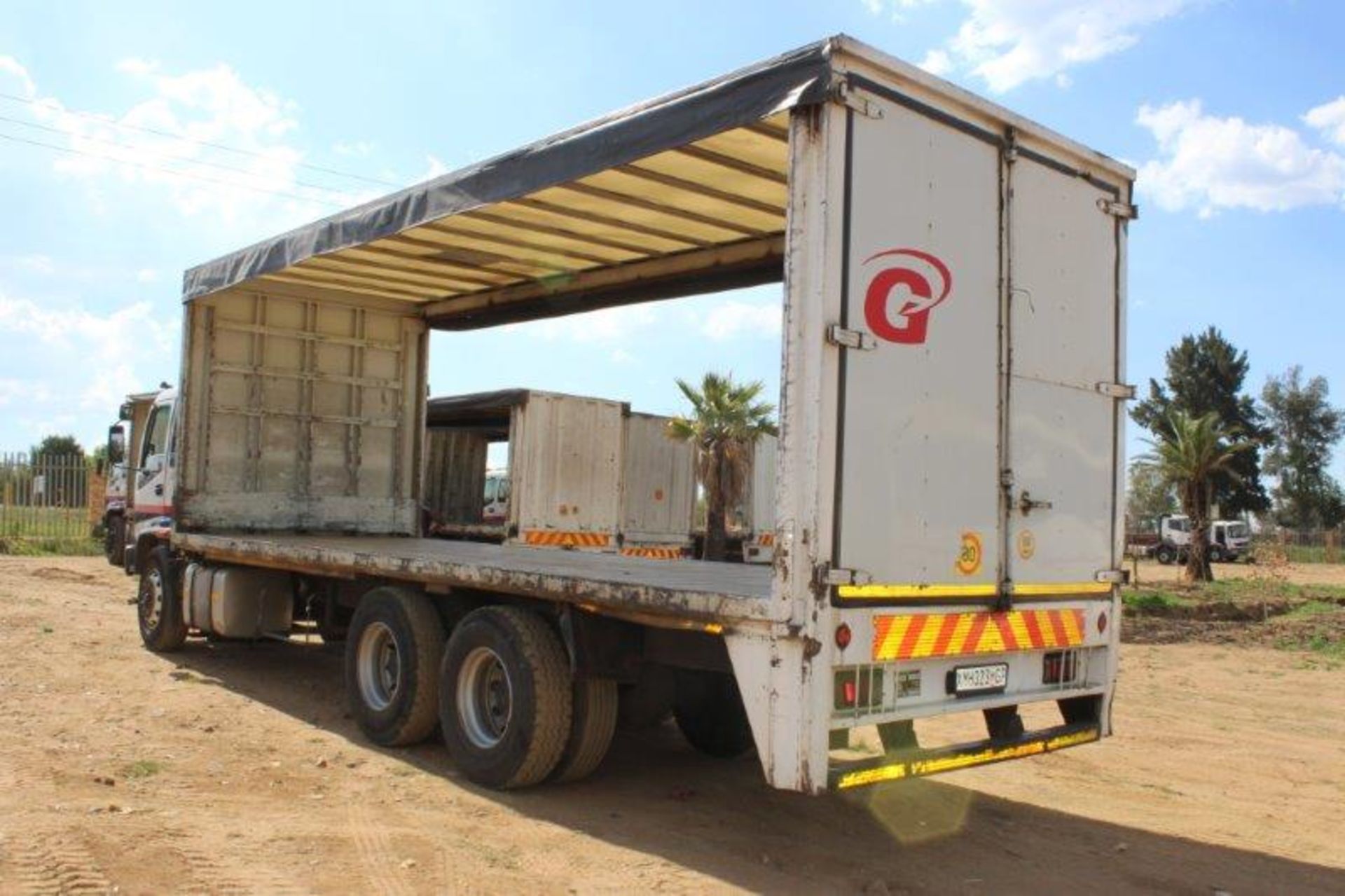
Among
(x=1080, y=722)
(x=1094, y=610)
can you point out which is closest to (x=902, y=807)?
(x=1080, y=722)

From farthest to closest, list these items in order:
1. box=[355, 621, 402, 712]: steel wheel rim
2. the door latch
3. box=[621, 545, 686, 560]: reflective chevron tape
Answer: box=[621, 545, 686, 560]: reflective chevron tape → box=[355, 621, 402, 712]: steel wheel rim → the door latch

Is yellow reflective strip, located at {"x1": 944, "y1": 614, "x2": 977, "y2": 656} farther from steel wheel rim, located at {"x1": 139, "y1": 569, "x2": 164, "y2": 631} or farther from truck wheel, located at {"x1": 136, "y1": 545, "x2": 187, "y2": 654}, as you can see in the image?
steel wheel rim, located at {"x1": 139, "y1": 569, "x2": 164, "y2": 631}

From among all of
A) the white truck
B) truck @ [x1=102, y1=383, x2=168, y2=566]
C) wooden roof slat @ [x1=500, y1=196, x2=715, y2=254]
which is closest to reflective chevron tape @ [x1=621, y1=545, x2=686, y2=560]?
truck @ [x1=102, y1=383, x2=168, y2=566]

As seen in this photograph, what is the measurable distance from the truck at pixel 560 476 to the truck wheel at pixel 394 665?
28.5 ft

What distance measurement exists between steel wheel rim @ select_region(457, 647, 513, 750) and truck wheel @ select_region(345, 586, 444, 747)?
0.45 m

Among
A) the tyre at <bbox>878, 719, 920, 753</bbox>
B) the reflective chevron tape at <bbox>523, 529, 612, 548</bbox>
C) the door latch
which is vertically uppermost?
the door latch

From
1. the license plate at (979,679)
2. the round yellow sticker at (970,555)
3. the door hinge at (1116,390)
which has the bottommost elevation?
the license plate at (979,679)

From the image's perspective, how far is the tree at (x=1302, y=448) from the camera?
72.6m

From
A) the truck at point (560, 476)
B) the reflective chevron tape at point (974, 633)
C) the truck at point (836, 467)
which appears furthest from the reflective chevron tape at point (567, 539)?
the reflective chevron tape at point (974, 633)

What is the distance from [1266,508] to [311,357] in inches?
2622

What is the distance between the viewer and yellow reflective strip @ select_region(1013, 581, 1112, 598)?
5.85m

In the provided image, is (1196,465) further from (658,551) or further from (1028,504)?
(1028,504)

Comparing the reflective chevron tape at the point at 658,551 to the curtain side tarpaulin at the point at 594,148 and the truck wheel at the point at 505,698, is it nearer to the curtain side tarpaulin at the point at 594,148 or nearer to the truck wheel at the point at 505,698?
the curtain side tarpaulin at the point at 594,148

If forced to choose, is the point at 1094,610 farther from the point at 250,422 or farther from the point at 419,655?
the point at 250,422
